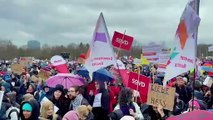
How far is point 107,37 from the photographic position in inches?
293

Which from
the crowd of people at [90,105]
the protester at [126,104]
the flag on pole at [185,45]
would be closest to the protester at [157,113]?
the crowd of people at [90,105]

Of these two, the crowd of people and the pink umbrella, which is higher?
the pink umbrella

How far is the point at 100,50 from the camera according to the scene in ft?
24.2

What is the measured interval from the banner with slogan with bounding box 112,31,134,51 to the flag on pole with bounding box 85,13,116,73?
1.68 m

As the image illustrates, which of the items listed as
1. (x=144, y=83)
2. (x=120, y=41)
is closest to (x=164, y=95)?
(x=144, y=83)

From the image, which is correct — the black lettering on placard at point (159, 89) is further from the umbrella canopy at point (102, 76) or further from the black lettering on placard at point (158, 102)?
the umbrella canopy at point (102, 76)

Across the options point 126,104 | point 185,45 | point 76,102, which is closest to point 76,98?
point 76,102

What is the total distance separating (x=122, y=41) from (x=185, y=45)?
3978 millimetres

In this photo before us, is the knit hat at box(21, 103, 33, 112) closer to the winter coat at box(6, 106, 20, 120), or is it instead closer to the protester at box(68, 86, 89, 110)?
the winter coat at box(6, 106, 20, 120)

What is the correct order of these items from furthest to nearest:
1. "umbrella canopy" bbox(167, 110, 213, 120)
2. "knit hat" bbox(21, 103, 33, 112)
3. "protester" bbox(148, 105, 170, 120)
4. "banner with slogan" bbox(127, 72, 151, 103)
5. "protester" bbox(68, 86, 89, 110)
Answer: "banner with slogan" bbox(127, 72, 151, 103) < "protester" bbox(68, 86, 89, 110) < "protester" bbox(148, 105, 170, 120) < "knit hat" bbox(21, 103, 33, 112) < "umbrella canopy" bbox(167, 110, 213, 120)

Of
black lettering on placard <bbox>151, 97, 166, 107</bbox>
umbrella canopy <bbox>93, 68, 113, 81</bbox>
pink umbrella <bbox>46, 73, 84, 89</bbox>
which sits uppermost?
umbrella canopy <bbox>93, 68, 113, 81</bbox>

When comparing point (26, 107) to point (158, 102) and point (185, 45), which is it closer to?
point (158, 102)

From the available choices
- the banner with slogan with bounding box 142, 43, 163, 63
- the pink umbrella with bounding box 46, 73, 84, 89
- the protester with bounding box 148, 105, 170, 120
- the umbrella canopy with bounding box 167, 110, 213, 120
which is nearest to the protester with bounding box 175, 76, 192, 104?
the pink umbrella with bounding box 46, 73, 84, 89

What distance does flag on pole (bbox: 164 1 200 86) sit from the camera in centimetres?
535
